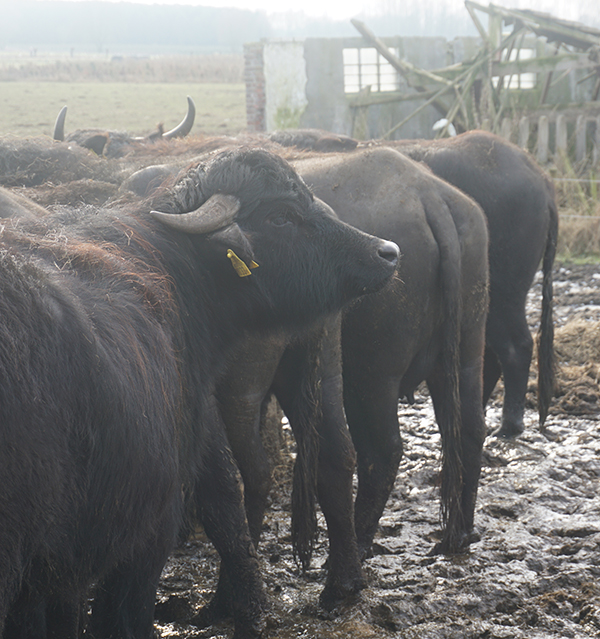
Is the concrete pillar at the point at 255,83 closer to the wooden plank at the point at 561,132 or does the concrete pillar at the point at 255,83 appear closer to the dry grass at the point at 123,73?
the wooden plank at the point at 561,132

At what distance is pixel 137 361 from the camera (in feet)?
6.68

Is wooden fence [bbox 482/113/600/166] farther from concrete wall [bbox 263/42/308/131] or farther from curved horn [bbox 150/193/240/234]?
curved horn [bbox 150/193/240/234]

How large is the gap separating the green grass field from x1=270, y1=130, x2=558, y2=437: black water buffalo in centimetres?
1616

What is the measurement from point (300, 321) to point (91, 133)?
4.81 metres

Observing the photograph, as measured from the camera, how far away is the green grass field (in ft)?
80.4

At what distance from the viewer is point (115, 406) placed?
190 centimetres

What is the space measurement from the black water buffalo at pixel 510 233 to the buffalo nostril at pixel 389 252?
81.0 inches

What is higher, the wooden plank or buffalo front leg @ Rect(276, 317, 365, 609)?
the wooden plank

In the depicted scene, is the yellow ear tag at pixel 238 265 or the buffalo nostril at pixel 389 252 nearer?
the yellow ear tag at pixel 238 265

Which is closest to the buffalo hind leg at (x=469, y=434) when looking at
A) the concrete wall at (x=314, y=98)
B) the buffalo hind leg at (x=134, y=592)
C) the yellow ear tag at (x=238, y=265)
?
the yellow ear tag at (x=238, y=265)

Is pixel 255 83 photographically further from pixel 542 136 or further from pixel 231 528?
pixel 231 528

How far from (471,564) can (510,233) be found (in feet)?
7.83

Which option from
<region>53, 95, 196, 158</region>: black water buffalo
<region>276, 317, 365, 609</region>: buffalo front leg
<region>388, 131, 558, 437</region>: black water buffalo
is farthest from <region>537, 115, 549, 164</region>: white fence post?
<region>276, 317, 365, 609</region>: buffalo front leg

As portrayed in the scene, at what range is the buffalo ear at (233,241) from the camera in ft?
8.63
